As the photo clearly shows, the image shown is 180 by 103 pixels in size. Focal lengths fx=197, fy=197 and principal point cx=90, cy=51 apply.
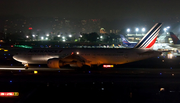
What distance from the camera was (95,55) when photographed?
25.7m

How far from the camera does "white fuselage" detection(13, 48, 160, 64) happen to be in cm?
2553

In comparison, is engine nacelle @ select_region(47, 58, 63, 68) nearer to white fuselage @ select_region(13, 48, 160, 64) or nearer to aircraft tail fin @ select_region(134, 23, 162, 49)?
white fuselage @ select_region(13, 48, 160, 64)

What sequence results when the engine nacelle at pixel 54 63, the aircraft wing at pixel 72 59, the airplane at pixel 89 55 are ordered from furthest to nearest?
the airplane at pixel 89 55 → the aircraft wing at pixel 72 59 → the engine nacelle at pixel 54 63

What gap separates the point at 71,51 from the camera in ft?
86.8

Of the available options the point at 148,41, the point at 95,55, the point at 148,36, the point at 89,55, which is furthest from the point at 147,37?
the point at 89,55

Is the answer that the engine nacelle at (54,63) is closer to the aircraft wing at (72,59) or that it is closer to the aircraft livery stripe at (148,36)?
the aircraft wing at (72,59)

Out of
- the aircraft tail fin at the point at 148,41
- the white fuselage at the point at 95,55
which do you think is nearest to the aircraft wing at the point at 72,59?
the white fuselage at the point at 95,55

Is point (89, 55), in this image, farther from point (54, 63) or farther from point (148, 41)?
point (148, 41)

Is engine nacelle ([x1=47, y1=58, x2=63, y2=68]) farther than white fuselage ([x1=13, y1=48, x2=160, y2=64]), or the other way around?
white fuselage ([x1=13, y1=48, x2=160, y2=64])

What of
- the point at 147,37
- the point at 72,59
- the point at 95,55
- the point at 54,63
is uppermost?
the point at 147,37

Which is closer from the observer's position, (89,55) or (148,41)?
(89,55)

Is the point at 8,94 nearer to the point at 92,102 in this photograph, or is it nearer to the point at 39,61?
the point at 92,102

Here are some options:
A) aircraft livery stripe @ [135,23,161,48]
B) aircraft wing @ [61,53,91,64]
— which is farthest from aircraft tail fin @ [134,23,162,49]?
aircraft wing @ [61,53,91,64]

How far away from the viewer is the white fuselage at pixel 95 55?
25531 millimetres
